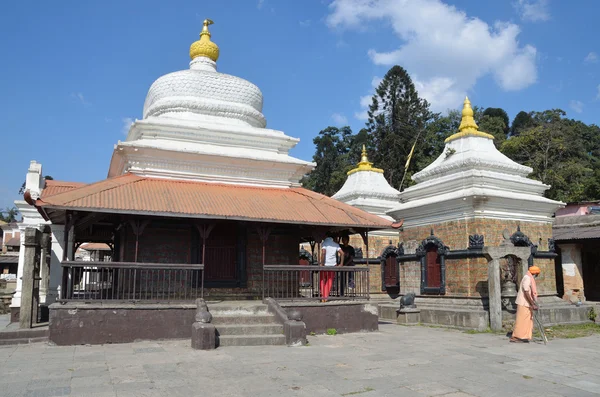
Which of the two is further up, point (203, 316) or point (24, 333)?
point (203, 316)

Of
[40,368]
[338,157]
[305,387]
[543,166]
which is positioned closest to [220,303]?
[40,368]

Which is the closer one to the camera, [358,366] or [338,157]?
[358,366]

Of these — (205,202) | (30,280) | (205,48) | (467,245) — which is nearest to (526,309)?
(467,245)

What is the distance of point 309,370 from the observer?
24.8 feet

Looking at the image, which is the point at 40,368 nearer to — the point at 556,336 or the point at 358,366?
the point at 358,366

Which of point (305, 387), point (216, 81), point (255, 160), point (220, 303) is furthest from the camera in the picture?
point (216, 81)

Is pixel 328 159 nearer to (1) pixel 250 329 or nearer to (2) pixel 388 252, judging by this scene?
(2) pixel 388 252

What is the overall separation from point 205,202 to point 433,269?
759 centimetres

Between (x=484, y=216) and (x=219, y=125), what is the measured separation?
8.10 m

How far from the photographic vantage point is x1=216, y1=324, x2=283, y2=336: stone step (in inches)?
397

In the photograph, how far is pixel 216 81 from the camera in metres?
16.4

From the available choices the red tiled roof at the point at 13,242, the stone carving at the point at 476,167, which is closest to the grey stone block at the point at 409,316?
the stone carving at the point at 476,167

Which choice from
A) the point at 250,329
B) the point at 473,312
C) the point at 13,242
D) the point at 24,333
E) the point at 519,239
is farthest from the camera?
the point at 13,242

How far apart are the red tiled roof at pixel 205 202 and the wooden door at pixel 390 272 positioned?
18.8ft
